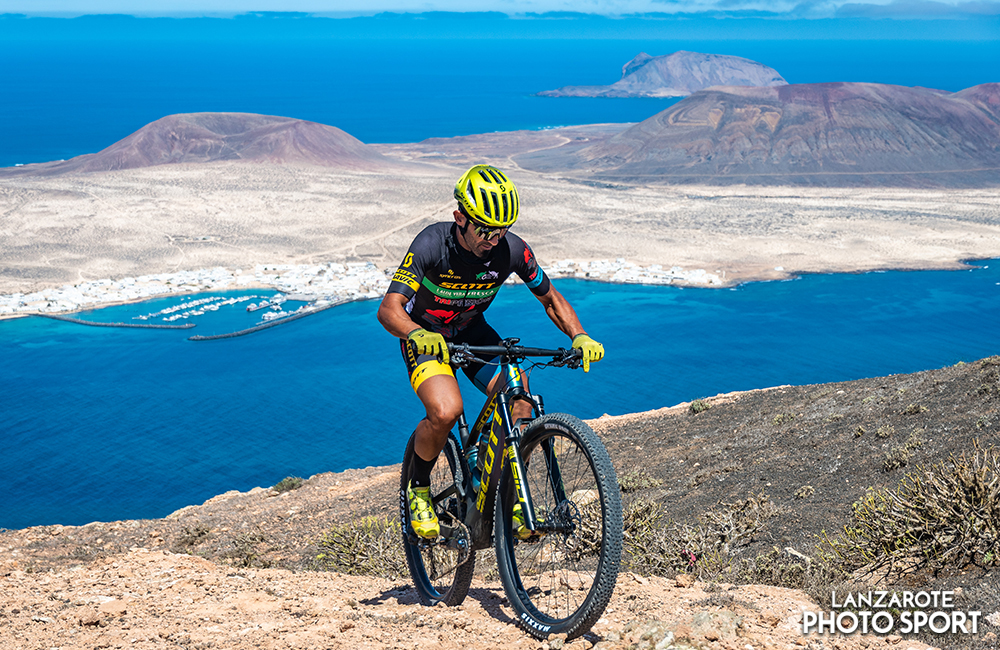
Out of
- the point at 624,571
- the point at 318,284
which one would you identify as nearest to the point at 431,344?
the point at 624,571

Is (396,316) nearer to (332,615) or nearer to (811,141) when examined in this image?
(332,615)

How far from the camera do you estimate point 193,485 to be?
3028 centimetres

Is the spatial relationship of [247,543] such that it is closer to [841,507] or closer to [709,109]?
[841,507]

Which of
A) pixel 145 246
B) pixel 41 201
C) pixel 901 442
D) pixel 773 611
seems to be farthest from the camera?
pixel 41 201

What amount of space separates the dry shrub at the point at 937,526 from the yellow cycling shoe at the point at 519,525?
107 inches

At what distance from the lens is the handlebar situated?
16.7 ft

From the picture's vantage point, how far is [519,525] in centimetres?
523

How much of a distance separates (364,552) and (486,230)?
16.6ft

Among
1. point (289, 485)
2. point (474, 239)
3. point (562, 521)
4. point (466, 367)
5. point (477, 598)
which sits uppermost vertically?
point (474, 239)

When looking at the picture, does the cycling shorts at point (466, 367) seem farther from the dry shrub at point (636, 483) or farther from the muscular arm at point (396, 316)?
the dry shrub at point (636, 483)

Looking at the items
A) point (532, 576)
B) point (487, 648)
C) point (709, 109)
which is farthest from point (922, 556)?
point (709, 109)

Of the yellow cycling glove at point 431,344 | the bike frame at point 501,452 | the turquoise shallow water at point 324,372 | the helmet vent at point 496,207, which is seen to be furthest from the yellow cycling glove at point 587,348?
the turquoise shallow water at point 324,372

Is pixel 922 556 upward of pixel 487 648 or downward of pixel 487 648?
upward

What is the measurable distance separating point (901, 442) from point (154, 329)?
50045 mm
